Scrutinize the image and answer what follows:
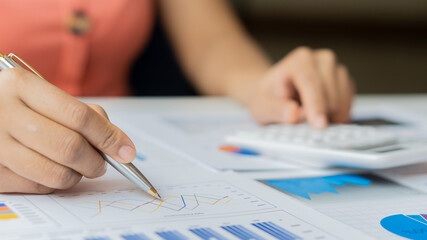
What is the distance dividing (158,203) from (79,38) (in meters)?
0.54

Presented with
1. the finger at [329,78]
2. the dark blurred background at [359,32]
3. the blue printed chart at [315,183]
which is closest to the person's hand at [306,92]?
the finger at [329,78]

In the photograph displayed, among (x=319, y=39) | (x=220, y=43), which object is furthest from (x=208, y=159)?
(x=319, y=39)

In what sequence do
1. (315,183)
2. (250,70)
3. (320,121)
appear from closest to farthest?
(315,183)
(320,121)
(250,70)

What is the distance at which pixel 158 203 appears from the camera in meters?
0.36

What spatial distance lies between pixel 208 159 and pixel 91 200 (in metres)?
0.15

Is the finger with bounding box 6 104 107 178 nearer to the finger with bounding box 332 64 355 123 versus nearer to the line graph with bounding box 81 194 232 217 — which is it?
the line graph with bounding box 81 194 232 217

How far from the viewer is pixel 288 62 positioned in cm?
69

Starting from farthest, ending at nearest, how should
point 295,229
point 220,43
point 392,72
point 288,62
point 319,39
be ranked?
point 392,72 → point 319,39 → point 220,43 → point 288,62 → point 295,229

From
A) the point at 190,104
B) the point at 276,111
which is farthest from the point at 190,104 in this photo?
the point at 276,111

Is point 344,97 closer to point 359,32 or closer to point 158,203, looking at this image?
point 158,203

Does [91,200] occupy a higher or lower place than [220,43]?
lower

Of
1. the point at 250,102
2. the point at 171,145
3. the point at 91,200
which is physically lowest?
the point at 91,200

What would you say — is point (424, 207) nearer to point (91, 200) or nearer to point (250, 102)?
point (91, 200)

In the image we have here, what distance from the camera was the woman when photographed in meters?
0.35
